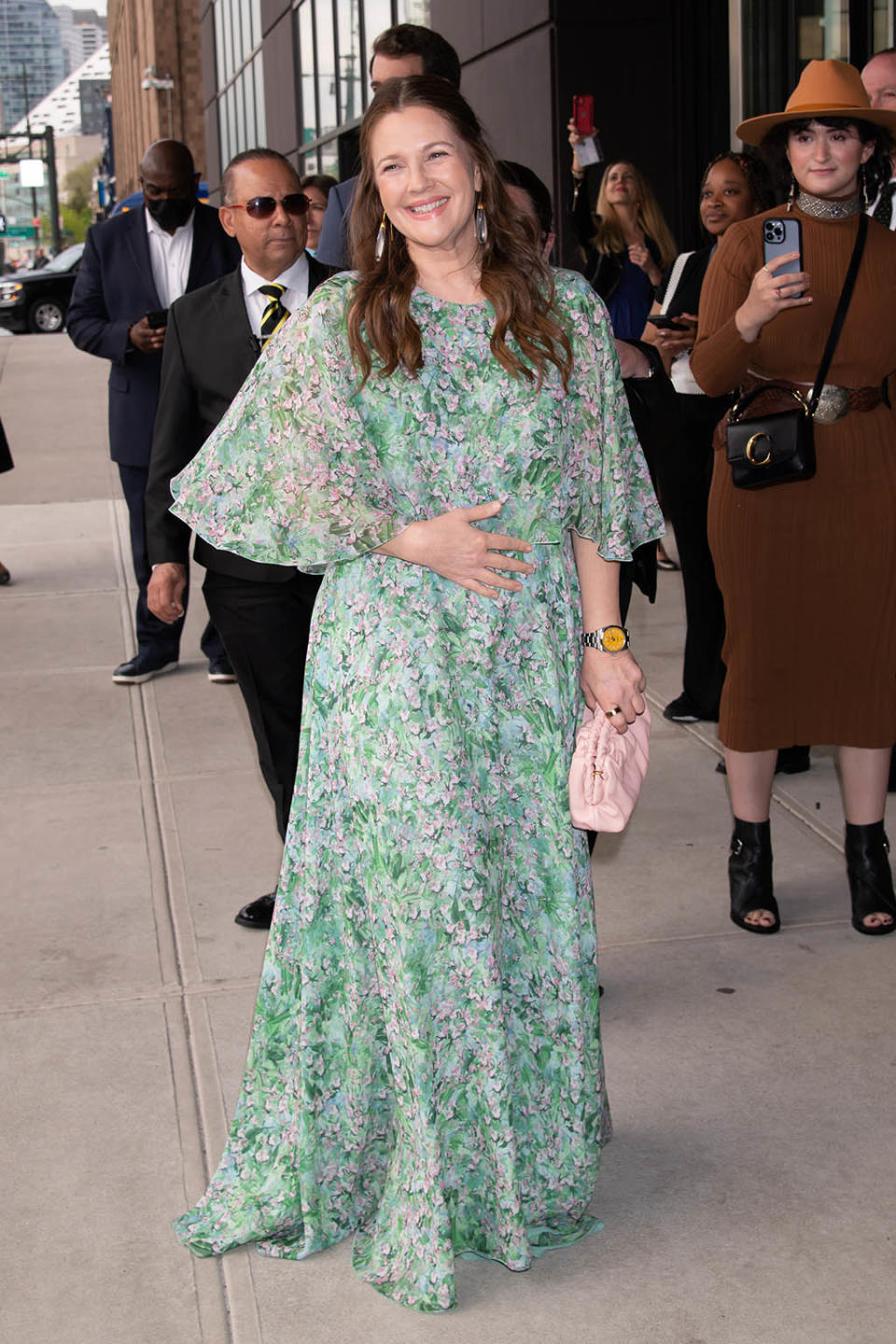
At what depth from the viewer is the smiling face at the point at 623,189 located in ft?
26.2

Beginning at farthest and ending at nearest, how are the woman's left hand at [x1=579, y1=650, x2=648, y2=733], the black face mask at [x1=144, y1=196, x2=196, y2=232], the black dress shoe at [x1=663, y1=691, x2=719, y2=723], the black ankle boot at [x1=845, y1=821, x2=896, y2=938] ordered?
the black face mask at [x1=144, y1=196, x2=196, y2=232] < the black dress shoe at [x1=663, y1=691, x2=719, y2=723] < the black ankle boot at [x1=845, y1=821, x2=896, y2=938] < the woman's left hand at [x1=579, y1=650, x2=648, y2=733]

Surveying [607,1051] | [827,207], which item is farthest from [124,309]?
[607,1051]

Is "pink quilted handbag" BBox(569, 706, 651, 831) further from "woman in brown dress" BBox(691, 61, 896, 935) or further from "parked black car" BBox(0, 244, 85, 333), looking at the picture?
"parked black car" BBox(0, 244, 85, 333)

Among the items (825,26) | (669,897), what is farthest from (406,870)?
(825,26)

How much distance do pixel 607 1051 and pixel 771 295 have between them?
197 centimetres

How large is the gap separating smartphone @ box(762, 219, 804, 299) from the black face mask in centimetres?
348

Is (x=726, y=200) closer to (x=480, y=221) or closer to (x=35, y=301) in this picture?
(x=480, y=221)

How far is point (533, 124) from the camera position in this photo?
37.2 ft

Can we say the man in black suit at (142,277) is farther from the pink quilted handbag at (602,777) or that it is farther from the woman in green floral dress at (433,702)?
the pink quilted handbag at (602,777)

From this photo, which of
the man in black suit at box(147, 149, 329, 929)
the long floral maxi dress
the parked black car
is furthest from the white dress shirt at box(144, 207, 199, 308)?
the parked black car

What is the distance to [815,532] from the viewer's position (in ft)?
15.1

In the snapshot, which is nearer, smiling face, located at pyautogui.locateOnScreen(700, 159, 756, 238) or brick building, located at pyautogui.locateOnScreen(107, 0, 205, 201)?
smiling face, located at pyautogui.locateOnScreen(700, 159, 756, 238)

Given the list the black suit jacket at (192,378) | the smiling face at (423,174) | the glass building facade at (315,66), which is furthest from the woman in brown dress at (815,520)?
the glass building facade at (315,66)

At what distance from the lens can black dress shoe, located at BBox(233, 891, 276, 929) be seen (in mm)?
4883
